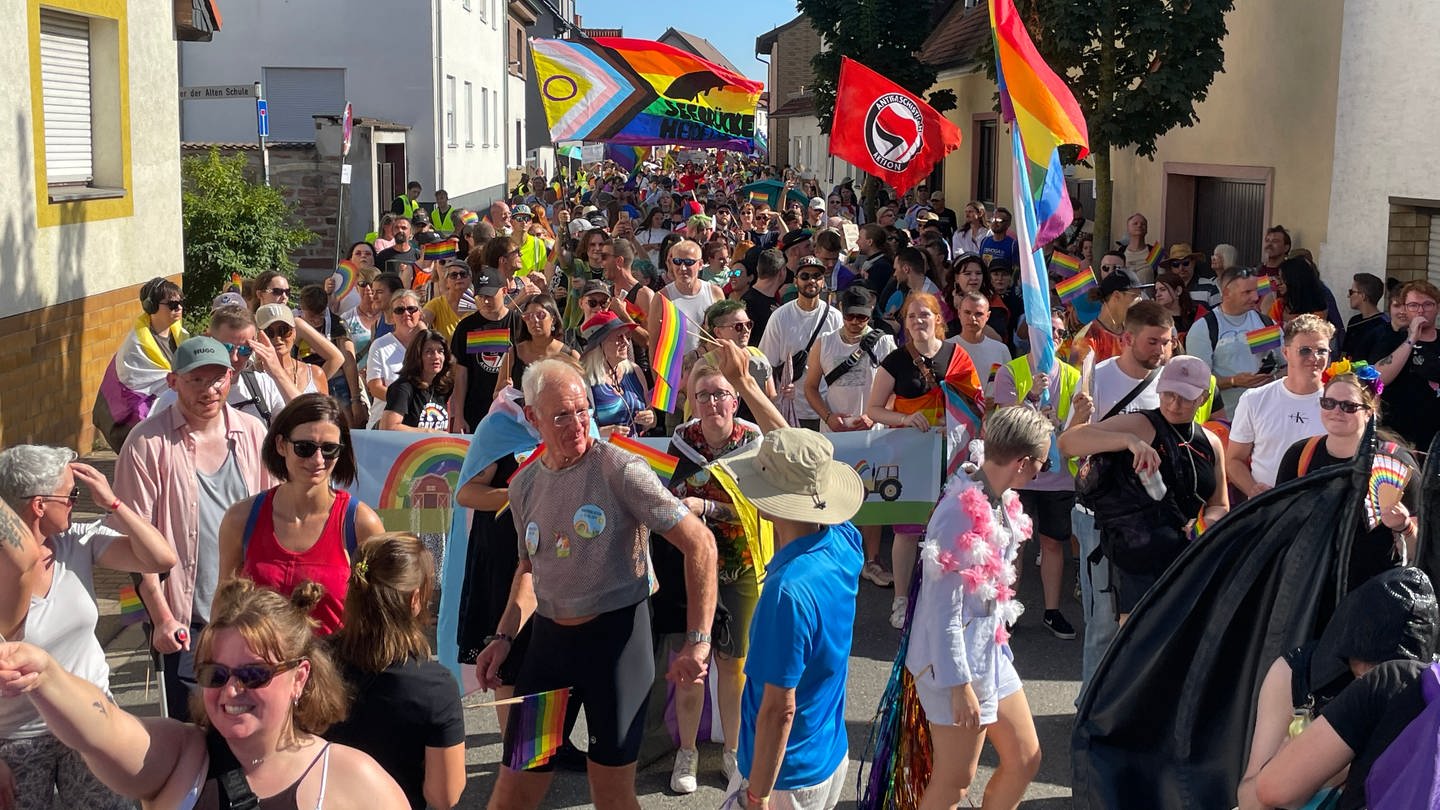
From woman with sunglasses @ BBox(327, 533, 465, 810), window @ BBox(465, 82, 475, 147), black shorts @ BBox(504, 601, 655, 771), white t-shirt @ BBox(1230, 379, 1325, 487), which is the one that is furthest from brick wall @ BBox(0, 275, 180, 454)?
window @ BBox(465, 82, 475, 147)

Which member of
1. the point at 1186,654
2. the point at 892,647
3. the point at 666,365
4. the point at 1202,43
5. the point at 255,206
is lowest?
the point at 892,647

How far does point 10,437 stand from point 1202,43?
11.5m

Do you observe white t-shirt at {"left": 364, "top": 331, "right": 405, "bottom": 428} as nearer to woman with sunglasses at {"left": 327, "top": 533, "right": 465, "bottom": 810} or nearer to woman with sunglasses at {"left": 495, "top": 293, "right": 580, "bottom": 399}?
woman with sunglasses at {"left": 495, "top": 293, "right": 580, "bottom": 399}

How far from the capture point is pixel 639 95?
1897 cm

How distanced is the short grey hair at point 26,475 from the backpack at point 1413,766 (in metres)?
3.47

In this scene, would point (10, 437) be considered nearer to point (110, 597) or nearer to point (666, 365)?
point (110, 597)

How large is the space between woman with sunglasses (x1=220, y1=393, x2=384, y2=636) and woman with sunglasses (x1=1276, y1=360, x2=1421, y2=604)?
2.89 meters

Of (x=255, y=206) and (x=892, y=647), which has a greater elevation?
(x=255, y=206)

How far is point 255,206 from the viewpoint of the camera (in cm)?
1655

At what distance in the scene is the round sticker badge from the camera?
4.52m

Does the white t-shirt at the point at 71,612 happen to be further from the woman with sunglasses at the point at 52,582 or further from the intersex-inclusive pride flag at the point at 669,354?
the intersex-inclusive pride flag at the point at 669,354

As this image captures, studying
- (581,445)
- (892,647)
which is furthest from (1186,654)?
(892,647)

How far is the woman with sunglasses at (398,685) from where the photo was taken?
3.65 m

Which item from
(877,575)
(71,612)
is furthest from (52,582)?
(877,575)
